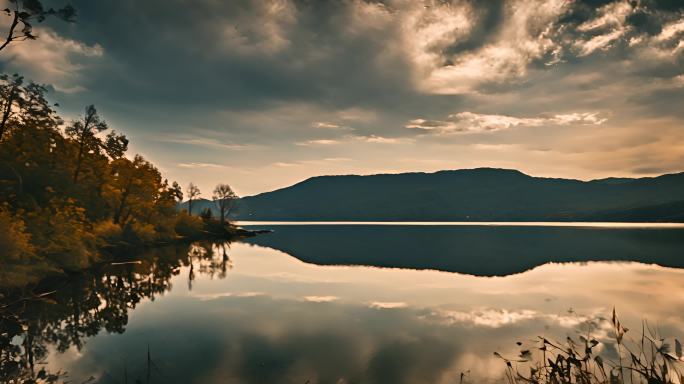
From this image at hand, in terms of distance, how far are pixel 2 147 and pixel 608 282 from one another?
63.3m

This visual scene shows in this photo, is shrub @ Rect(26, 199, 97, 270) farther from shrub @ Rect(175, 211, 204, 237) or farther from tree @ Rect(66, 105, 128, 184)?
shrub @ Rect(175, 211, 204, 237)

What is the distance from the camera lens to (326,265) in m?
59.0

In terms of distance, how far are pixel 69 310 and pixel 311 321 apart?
16354mm

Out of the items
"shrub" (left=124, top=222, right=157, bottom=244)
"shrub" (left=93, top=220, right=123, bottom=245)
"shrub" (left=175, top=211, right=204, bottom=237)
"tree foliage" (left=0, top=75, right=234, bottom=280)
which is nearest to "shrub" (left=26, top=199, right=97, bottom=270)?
"tree foliage" (left=0, top=75, right=234, bottom=280)

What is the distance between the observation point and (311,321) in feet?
81.9

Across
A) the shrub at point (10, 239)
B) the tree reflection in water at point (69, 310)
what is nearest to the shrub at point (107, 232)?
the tree reflection in water at point (69, 310)

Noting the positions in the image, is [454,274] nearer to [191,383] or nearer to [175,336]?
[175,336]

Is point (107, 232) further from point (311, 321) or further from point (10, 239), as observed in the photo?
point (311, 321)

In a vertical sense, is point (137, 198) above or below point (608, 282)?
above

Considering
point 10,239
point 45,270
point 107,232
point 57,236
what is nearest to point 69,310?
point 10,239

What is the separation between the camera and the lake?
16438mm

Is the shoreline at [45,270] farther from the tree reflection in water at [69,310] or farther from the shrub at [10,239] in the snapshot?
the shrub at [10,239]

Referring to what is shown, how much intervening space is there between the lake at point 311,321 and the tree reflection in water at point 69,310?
123mm

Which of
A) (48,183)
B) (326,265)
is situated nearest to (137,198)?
(48,183)
